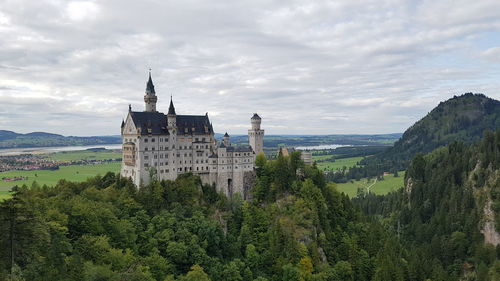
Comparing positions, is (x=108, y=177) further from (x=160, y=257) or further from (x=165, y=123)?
(x=160, y=257)

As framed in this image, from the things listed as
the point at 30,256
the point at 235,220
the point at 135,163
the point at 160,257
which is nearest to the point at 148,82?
the point at 135,163

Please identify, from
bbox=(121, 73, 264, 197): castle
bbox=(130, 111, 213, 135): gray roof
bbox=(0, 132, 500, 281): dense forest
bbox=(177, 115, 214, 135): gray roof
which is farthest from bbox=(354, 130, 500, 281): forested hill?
bbox=(130, 111, 213, 135): gray roof

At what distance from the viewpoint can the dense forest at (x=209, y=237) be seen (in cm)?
5984

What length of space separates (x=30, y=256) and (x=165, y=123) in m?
51.3

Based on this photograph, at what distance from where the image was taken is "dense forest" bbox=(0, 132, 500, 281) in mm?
59844

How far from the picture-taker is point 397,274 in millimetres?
92062

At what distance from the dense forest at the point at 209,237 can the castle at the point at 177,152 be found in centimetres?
383

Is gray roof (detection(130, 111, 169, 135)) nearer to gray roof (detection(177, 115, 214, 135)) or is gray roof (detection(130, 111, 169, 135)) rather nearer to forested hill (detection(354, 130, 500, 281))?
gray roof (detection(177, 115, 214, 135))

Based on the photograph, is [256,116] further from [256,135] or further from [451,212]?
[451,212]

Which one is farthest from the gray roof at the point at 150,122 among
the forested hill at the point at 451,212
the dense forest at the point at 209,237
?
the forested hill at the point at 451,212

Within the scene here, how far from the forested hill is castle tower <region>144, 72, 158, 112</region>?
77.5 meters

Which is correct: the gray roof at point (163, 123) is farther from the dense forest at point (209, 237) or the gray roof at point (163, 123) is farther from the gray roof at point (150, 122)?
the dense forest at point (209, 237)

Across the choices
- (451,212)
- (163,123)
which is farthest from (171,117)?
(451,212)

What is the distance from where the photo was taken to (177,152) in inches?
4050
